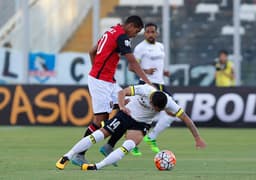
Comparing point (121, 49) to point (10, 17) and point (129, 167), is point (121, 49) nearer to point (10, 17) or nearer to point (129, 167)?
point (129, 167)

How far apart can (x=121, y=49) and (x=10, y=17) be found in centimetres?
1283

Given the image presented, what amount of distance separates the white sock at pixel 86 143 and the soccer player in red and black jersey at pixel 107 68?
100 centimetres

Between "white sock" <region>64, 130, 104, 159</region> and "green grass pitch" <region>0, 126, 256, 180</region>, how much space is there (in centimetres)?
26

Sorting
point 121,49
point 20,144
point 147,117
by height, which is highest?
point 121,49

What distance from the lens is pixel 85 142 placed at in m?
12.2

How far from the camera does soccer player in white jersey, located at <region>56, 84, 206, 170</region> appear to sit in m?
12.0

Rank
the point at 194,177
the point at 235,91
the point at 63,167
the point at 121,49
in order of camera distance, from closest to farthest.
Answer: the point at 194,177 → the point at 63,167 → the point at 121,49 → the point at 235,91

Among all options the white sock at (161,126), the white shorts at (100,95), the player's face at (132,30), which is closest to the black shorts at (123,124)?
the white shorts at (100,95)

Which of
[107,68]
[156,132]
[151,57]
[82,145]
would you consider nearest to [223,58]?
[151,57]

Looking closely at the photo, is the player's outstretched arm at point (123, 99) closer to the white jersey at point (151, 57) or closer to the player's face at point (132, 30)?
the player's face at point (132, 30)

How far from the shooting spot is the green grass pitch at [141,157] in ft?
37.2

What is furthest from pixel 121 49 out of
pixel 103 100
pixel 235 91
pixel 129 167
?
pixel 235 91

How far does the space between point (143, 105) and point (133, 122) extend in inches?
10.5

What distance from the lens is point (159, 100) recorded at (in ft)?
39.3
